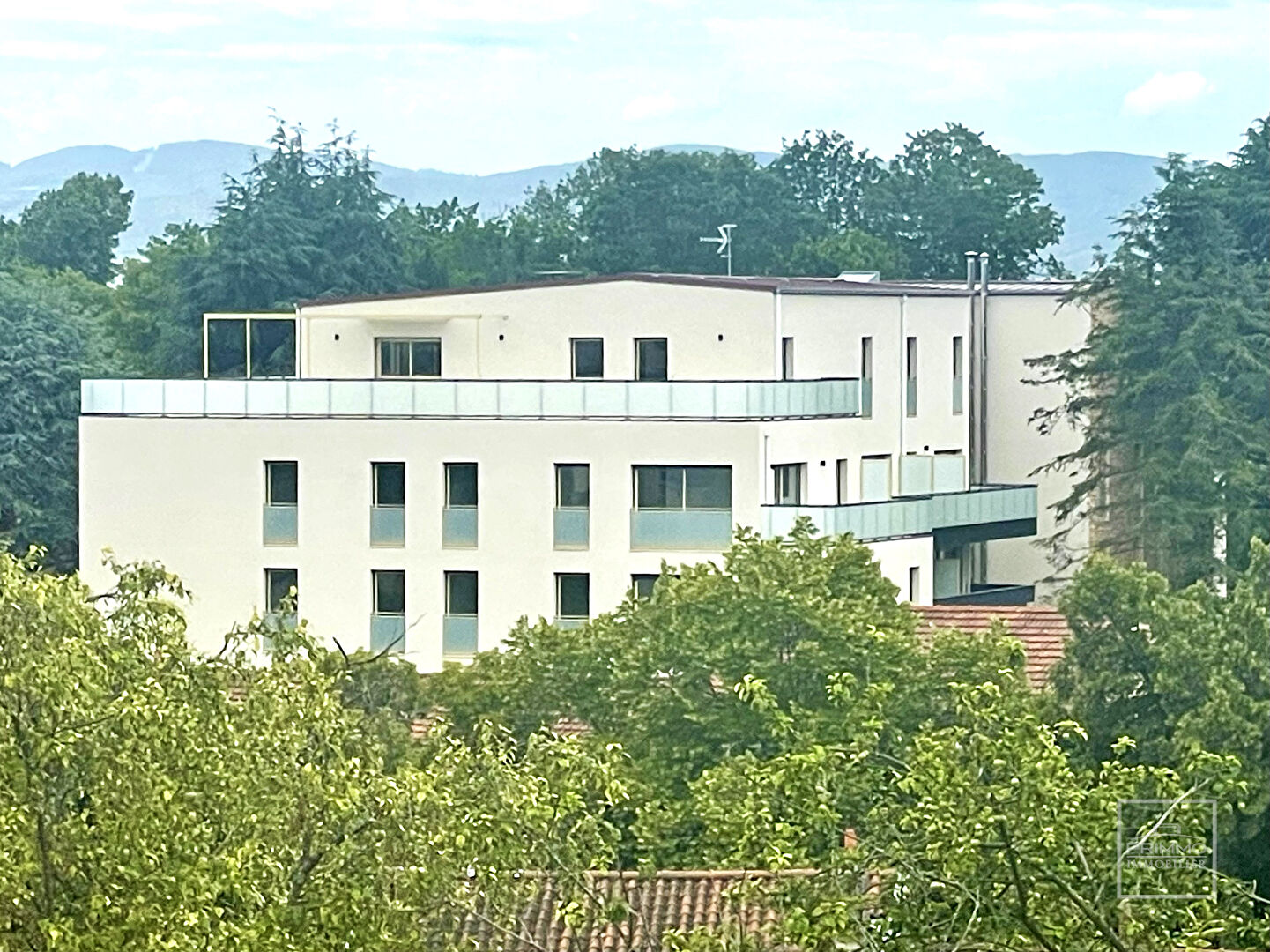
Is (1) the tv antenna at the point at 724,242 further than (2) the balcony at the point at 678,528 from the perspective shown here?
Yes

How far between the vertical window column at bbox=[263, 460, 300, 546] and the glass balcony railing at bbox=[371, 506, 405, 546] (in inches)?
16.8

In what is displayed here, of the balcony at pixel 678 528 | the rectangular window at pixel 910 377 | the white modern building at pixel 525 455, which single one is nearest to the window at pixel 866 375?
the white modern building at pixel 525 455

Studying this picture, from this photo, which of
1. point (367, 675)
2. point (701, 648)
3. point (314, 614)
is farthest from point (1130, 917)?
point (314, 614)

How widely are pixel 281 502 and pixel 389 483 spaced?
0.61 meters

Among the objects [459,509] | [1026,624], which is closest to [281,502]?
[459,509]

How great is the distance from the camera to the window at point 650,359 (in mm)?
13461

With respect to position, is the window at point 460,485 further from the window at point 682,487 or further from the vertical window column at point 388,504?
the window at point 682,487

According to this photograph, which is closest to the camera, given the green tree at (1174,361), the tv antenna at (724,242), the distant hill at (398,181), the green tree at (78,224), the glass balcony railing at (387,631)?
the glass balcony railing at (387,631)

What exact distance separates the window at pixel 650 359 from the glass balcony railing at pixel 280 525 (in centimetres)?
172

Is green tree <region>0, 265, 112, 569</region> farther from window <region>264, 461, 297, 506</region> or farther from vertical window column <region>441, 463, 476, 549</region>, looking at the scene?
vertical window column <region>441, 463, 476, 549</region>

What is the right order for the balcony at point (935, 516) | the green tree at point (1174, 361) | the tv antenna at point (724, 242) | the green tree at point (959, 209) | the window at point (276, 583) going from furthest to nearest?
the green tree at point (959, 209) < the tv antenna at point (724, 242) < the green tree at point (1174, 361) < the window at point (276, 583) < the balcony at point (935, 516)

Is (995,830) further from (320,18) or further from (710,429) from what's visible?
(320,18)

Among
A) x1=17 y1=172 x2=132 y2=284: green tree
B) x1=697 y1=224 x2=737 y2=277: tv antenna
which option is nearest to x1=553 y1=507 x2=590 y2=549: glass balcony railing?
x1=697 y1=224 x2=737 y2=277: tv antenna

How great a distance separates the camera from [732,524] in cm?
1273
